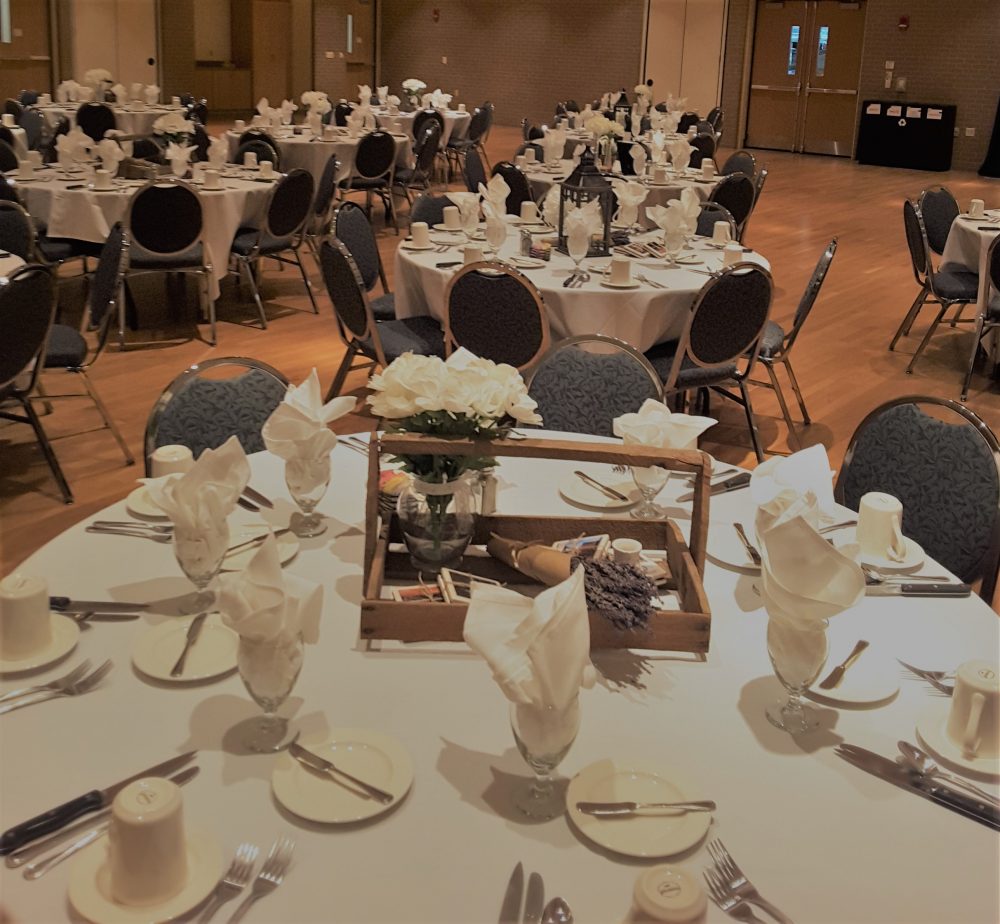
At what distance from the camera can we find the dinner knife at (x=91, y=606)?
1.87m

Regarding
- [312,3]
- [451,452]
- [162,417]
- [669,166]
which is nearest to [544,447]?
[451,452]

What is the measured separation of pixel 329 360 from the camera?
6.28 m

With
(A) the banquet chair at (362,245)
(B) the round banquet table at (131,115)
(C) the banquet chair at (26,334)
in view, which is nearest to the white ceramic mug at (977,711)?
(C) the banquet chair at (26,334)

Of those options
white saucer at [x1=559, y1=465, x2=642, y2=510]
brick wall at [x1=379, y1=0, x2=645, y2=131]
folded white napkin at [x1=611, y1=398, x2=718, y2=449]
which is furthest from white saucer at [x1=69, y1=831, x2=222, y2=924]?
brick wall at [x1=379, y1=0, x2=645, y2=131]

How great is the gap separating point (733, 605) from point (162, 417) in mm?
1519

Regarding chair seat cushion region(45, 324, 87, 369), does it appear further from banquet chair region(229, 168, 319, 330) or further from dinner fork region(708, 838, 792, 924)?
dinner fork region(708, 838, 792, 924)

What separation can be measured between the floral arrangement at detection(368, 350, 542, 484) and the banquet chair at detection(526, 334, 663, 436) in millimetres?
1214

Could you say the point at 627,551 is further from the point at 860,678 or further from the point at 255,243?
the point at 255,243

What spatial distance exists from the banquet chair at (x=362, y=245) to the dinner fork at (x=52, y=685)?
3.46m

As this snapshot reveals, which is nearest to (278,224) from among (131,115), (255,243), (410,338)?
(255,243)

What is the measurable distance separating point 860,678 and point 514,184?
593 cm

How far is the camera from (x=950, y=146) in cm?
1548

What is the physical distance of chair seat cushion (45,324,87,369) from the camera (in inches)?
177

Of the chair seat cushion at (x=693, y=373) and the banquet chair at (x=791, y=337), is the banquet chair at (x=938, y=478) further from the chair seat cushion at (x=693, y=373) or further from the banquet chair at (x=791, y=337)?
the banquet chair at (x=791, y=337)
